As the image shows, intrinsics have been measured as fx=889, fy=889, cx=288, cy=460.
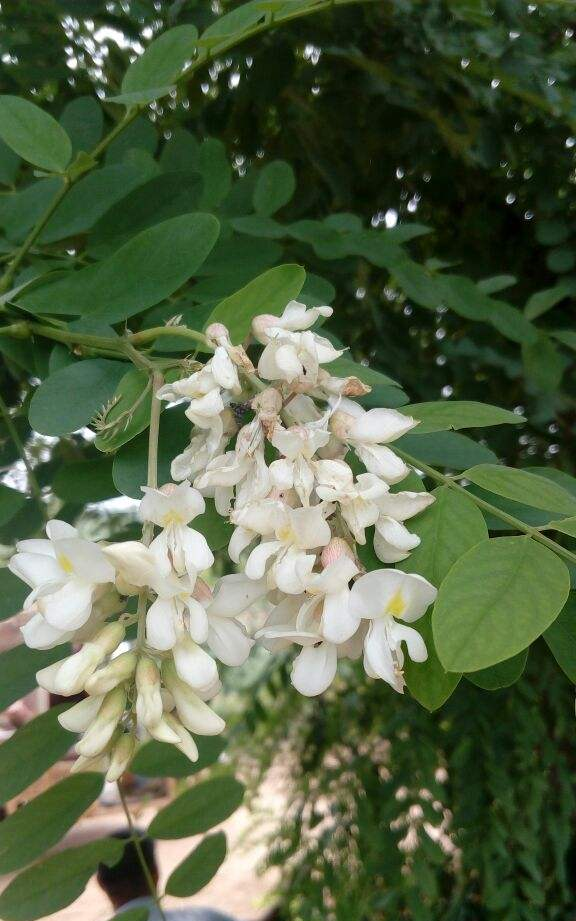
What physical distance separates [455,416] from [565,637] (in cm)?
12

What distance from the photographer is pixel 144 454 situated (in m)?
0.48

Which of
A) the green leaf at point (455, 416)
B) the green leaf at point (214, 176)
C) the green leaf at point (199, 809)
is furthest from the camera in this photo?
the green leaf at point (214, 176)

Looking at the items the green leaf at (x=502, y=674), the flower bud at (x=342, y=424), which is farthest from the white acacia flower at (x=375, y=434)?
the green leaf at (x=502, y=674)

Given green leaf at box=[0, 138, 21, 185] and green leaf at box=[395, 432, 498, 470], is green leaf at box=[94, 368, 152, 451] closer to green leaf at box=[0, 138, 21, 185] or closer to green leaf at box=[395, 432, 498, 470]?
green leaf at box=[395, 432, 498, 470]

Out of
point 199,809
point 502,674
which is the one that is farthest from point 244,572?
point 199,809

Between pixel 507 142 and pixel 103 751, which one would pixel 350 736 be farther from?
pixel 103 751

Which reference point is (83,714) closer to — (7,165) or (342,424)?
(342,424)

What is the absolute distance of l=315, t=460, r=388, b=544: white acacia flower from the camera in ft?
1.19

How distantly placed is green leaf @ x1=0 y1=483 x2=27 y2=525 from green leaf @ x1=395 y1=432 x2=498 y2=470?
29 centimetres

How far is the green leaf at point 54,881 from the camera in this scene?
0.60 meters

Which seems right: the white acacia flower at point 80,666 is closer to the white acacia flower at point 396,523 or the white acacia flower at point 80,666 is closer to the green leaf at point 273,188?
the white acacia flower at point 396,523

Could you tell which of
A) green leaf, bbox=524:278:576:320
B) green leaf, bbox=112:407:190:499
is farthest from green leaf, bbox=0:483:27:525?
green leaf, bbox=524:278:576:320

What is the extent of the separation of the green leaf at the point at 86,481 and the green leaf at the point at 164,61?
0.84 feet

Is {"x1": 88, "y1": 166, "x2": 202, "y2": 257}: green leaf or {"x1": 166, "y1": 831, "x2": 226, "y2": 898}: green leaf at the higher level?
{"x1": 88, "y1": 166, "x2": 202, "y2": 257}: green leaf
